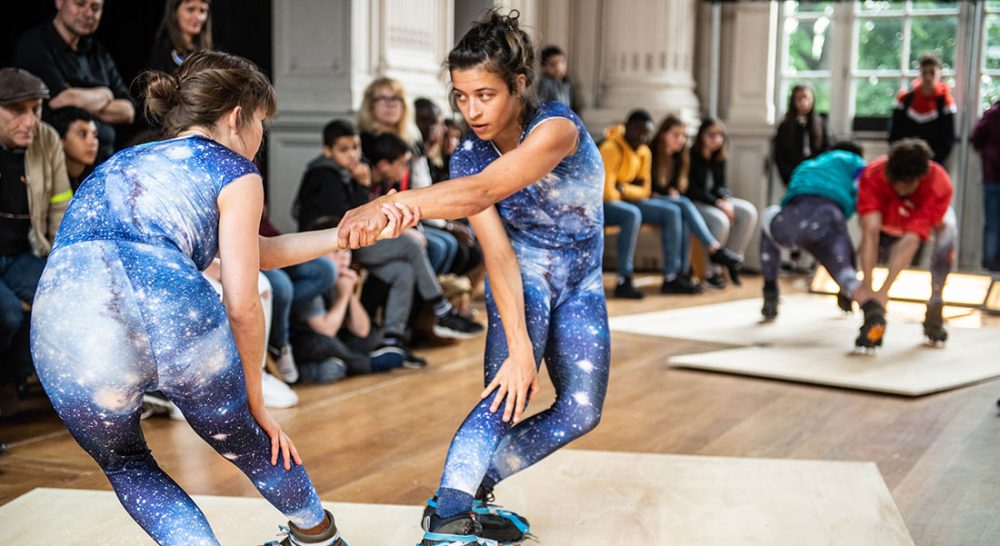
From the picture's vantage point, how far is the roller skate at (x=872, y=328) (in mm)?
5047

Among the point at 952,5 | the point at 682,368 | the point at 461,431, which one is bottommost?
the point at 682,368

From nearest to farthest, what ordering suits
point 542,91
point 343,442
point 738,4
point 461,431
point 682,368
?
point 461,431
point 343,442
point 682,368
point 542,91
point 738,4

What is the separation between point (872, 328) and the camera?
198 inches

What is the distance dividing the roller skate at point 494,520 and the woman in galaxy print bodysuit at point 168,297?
1.47 feet

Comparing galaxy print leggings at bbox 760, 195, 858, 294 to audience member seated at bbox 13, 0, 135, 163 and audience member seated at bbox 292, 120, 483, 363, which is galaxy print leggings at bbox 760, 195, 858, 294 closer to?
audience member seated at bbox 292, 120, 483, 363

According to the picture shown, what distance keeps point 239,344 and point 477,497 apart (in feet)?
2.39

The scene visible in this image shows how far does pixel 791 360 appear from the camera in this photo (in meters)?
4.94

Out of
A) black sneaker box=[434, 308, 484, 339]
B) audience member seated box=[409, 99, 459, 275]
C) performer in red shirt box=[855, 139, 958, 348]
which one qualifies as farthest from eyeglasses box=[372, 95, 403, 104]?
performer in red shirt box=[855, 139, 958, 348]

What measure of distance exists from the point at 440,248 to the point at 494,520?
9.93 feet

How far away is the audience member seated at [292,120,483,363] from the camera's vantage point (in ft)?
15.8

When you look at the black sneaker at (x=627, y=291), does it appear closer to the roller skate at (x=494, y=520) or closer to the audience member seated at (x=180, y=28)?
the audience member seated at (x=180, y=28)

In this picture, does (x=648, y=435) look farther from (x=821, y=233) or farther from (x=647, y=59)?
(x=647, y=59)

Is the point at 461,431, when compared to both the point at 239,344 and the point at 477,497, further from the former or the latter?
the point at 239,344

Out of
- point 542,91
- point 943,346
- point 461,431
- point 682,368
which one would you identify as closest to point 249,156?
point 461,431
